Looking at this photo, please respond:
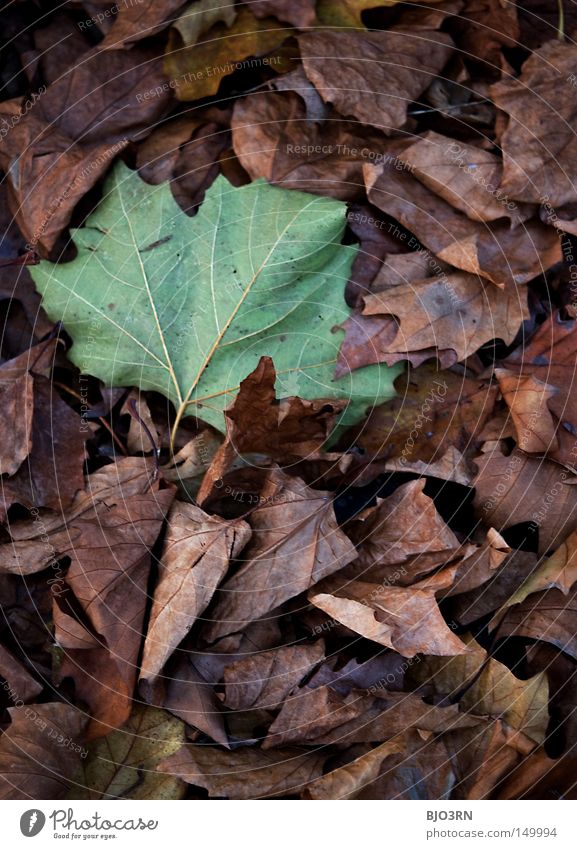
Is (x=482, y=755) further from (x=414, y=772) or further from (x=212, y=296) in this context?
(x=212, y=296)

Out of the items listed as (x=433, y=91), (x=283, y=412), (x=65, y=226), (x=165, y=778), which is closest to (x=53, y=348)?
(x=65, y=226)

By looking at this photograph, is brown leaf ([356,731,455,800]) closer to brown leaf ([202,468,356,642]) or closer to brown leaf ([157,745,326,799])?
brown leaf ([157,745,326,799])

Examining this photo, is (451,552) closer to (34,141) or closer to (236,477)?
(236,477)

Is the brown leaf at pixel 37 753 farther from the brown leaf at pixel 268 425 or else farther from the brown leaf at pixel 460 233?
the brown leaf at pixel 460 233

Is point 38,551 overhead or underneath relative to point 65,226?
underneath

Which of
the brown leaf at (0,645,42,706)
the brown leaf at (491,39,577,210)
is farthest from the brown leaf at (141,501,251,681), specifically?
the brown leaf at (491,39,577,210)

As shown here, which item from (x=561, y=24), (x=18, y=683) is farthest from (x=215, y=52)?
(x=18, y=683)

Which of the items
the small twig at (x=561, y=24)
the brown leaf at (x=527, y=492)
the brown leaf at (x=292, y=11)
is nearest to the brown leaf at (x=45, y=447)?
the brown leaf at (x=527, y=492)
